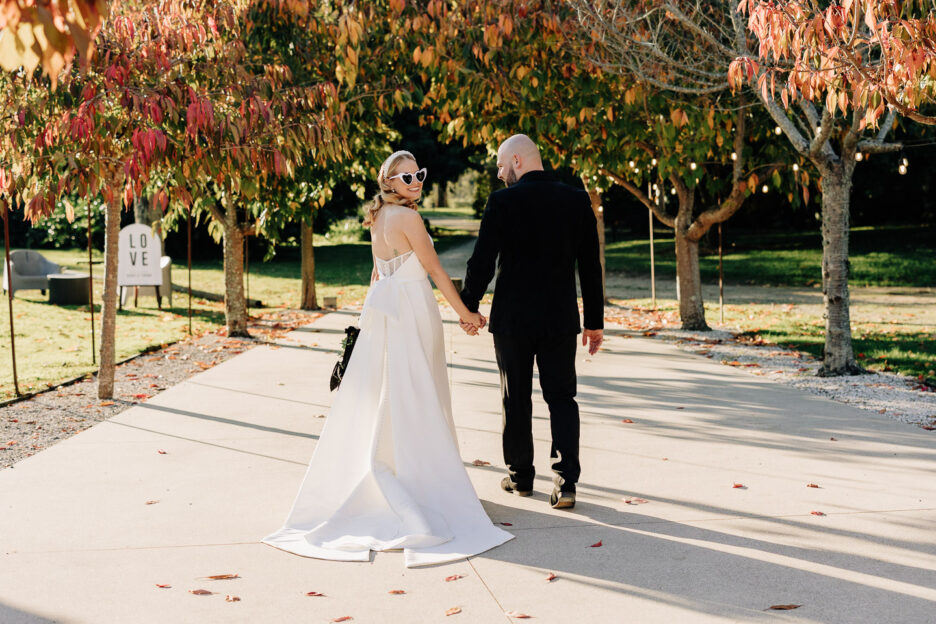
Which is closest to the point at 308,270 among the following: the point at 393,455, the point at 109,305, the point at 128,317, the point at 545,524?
the point at 128,317

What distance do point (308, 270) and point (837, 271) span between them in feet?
33.9

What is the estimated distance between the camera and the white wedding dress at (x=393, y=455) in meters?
4.73

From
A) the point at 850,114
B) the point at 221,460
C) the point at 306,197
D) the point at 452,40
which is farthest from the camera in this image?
the point at 306,197

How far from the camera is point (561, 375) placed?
17.5 feet

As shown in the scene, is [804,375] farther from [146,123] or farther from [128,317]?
[128,317]

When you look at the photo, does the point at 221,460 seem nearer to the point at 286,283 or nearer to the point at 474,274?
the point at 474,274

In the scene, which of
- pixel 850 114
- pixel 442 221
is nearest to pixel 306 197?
pixel 850 114

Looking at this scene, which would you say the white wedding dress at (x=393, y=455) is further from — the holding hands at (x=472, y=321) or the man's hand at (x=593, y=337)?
the man's hand at (x=593, y=337)

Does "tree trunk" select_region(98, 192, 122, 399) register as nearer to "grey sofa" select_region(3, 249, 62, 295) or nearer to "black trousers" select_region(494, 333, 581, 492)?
"black trousers" select_region(494, 333, 581, 492)

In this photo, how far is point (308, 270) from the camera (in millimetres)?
17219

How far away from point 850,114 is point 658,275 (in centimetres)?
1293

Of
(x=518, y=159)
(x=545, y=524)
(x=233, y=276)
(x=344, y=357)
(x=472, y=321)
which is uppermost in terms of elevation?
(x=518, y=159)

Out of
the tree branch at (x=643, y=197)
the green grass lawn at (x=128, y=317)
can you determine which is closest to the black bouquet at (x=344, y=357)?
the green grass lawn at (x=128, y=317)

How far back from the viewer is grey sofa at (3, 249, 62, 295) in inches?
734
